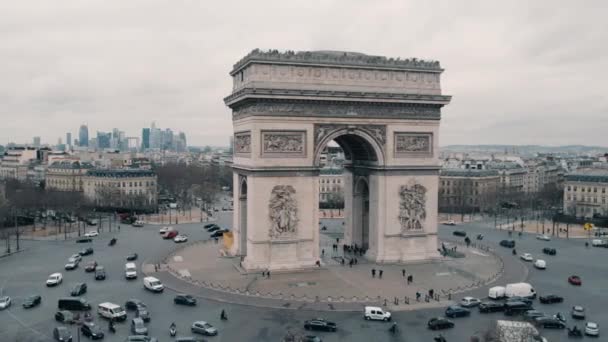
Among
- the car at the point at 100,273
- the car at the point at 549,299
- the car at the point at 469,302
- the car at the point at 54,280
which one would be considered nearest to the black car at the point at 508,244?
the car at the point at 549,299

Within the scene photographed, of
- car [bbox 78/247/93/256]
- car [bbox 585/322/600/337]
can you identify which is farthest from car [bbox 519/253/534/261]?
car [bbox 78/247/93/256]

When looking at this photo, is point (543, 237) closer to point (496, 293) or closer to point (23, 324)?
point (496, 293)

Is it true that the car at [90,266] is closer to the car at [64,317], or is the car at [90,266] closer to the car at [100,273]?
the car at [100,273]

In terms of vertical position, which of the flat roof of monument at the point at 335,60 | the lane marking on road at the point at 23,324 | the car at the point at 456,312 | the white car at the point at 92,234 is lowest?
the lane marking on road at the point at 23,324

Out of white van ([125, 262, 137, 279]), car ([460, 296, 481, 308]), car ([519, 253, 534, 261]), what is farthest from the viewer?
car ([519, 253, 534, 261])

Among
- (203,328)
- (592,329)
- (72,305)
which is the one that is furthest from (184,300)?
(592,329)

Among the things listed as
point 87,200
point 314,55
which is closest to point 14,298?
point 314,55

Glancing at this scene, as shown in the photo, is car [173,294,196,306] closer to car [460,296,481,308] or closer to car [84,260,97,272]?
car [84,260,97,272]
